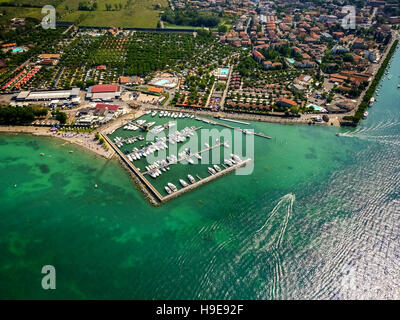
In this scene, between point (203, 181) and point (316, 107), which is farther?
point (316, 107)

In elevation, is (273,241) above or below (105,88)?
below

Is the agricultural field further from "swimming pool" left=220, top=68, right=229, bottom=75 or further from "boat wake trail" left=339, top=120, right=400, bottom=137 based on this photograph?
"boat wake trail" left=339, top=120, right=400, bottom=137

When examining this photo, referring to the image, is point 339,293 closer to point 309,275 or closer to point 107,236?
point 309,275

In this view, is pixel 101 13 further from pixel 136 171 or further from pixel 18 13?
pixel 136 171

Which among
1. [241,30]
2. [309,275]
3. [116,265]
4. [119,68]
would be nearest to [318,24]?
[241,30]

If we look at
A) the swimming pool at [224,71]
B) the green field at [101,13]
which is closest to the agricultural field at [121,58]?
the swimming pool at [224,71]

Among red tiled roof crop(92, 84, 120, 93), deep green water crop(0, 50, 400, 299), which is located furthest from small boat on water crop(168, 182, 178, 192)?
red tiled roof crop(92, 84, 120, 93)

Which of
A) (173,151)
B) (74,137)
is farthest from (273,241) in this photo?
(74,137)
